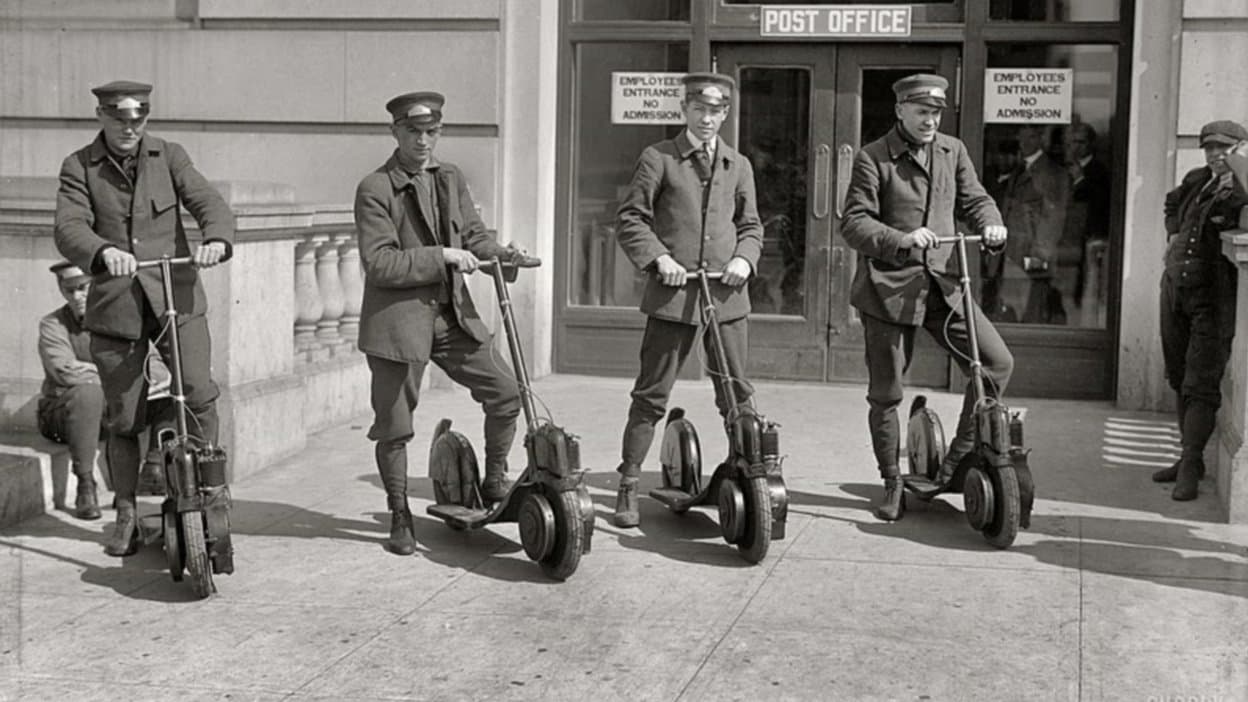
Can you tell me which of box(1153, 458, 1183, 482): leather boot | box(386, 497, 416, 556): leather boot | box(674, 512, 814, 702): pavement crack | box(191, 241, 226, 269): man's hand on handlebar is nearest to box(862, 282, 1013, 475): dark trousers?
box(674, 512, 814, 702): pavement crack

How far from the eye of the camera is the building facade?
1146 cm

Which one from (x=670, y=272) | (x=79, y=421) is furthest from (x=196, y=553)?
(x=670, y=272)

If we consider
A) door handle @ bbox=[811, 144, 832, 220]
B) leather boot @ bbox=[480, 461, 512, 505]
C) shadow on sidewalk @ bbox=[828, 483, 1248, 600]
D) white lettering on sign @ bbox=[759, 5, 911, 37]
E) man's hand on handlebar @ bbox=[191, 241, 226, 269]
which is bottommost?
shadow on sidewalk @ bbox=[828, 483, 1248, 600]

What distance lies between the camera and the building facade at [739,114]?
11.5m

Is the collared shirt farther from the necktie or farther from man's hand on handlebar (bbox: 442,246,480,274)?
man's hand on handlebar (bbox: 442,246,480,274)

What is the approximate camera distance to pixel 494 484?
779 centimetres

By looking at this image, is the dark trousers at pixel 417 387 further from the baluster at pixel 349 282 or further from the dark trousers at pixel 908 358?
the baluster at pixel 349 282

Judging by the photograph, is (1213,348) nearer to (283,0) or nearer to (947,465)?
(947,465)

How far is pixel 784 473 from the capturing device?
9.27m

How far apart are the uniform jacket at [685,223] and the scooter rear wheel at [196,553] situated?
7.48ft

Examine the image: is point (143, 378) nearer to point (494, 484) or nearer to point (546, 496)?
point (494, 484)

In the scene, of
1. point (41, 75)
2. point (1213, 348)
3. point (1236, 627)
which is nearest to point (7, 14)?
point (41, 75)

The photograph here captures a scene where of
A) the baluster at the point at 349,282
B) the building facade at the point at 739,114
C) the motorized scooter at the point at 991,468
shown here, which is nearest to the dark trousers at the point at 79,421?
the baluster at the point at 349,282

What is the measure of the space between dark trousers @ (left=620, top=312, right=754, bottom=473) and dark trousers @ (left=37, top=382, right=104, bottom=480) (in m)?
2.54
